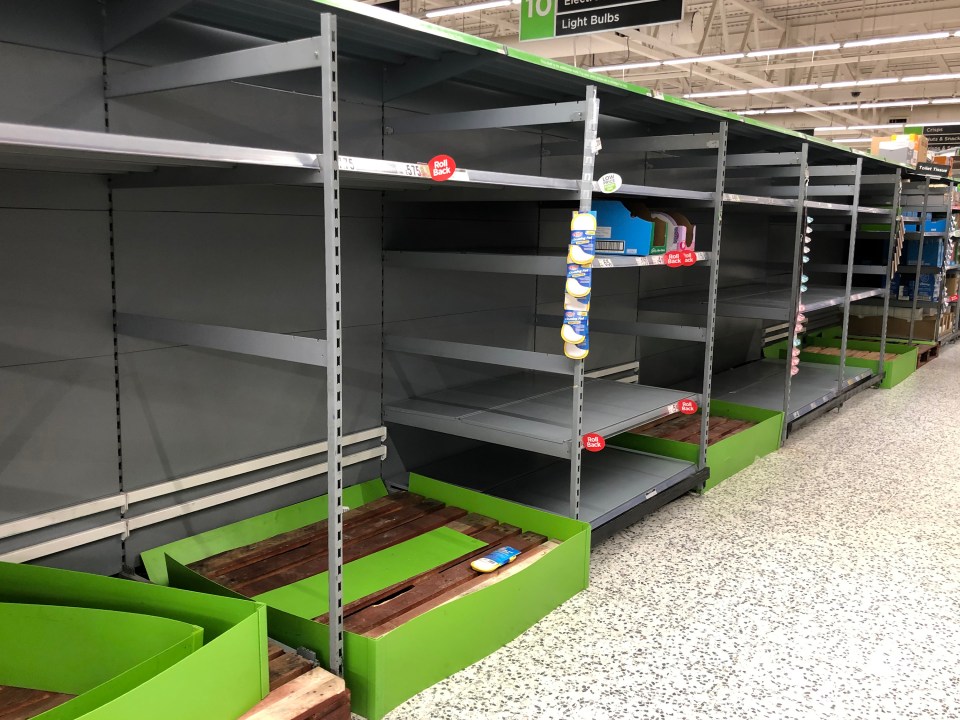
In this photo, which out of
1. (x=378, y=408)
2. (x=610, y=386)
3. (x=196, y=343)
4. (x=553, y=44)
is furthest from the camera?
(x=553, y=44)

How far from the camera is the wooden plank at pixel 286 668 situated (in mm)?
2102

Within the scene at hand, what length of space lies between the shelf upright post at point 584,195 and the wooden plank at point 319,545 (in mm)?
651

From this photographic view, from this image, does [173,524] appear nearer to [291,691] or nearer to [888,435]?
[291,691]

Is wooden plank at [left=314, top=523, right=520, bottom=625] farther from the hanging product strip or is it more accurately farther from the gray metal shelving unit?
the hanging product strip

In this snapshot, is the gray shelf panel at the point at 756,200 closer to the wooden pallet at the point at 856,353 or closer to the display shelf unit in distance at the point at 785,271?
the display shelf unit in distance at the point at 785,271

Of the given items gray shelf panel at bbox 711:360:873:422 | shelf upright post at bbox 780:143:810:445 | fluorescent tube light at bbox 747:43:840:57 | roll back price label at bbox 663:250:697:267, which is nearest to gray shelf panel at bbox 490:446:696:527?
roll back price label at bbox 663:250:697:267

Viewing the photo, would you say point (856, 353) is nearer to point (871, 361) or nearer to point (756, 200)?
point (871, 361)

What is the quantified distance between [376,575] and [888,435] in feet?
14.6

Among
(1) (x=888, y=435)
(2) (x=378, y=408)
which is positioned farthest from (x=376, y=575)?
(1) (x=888, y=435)

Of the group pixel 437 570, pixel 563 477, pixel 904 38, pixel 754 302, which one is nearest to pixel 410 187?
pixel 437 570

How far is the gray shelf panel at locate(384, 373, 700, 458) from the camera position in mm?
3223

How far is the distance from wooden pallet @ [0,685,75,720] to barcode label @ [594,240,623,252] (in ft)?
9.17

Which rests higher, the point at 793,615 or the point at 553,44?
the point at 553,44

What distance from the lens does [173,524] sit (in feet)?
9.12
